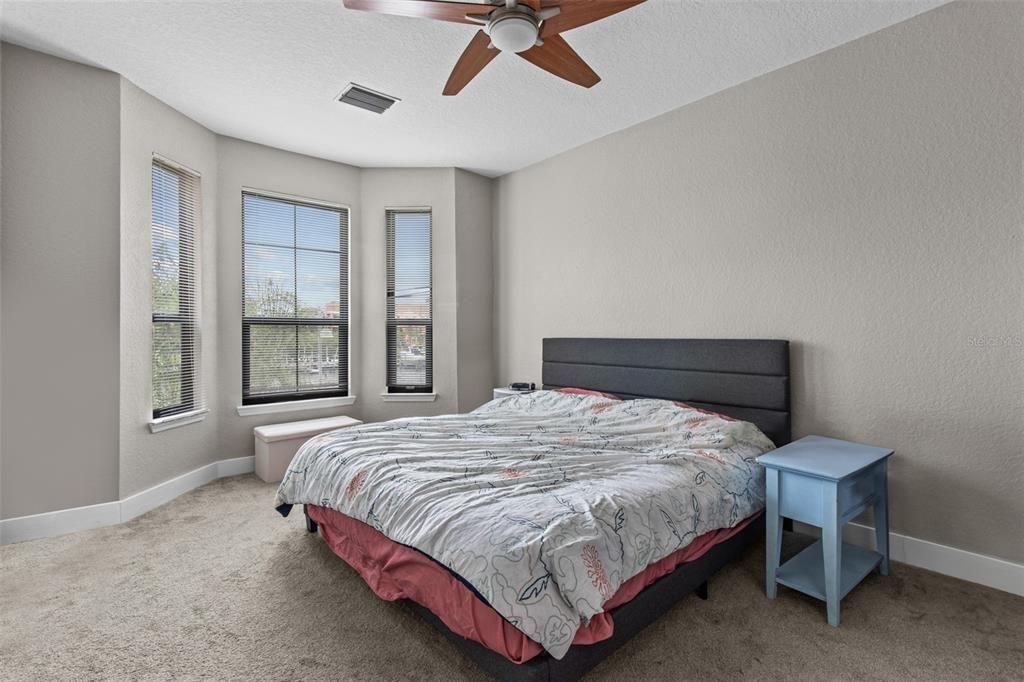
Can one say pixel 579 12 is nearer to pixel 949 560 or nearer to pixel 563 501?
pixel 563 501

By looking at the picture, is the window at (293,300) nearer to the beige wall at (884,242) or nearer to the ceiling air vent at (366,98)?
the ceiling air vent at (366,98)

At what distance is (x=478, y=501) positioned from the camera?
1829 millimetres

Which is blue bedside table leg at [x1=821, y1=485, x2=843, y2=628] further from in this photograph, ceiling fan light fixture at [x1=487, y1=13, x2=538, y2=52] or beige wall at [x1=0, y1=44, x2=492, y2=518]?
beige wall at [x1=0, y1=44, x2=492, y2=518]

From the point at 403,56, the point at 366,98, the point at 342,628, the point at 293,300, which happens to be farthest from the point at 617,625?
the point at 293,300

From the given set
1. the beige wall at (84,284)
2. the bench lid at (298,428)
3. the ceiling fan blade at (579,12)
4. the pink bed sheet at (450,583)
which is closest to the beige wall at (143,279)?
the beige wall at (84,284)

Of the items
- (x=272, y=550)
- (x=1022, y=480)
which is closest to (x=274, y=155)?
(x=272, y=550)

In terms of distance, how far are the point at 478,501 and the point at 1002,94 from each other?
9.79ft

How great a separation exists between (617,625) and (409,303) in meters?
3.68

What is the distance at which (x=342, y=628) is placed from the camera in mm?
1993

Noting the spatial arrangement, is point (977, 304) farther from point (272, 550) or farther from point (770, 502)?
point (272, 550)

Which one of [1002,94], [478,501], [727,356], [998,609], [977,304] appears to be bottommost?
[998,609]

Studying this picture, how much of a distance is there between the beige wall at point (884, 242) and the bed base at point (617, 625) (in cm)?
109

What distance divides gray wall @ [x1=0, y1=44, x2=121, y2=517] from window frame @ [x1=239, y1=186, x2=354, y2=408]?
116 centimetres

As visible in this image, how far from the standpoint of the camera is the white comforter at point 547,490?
1.48 metres
